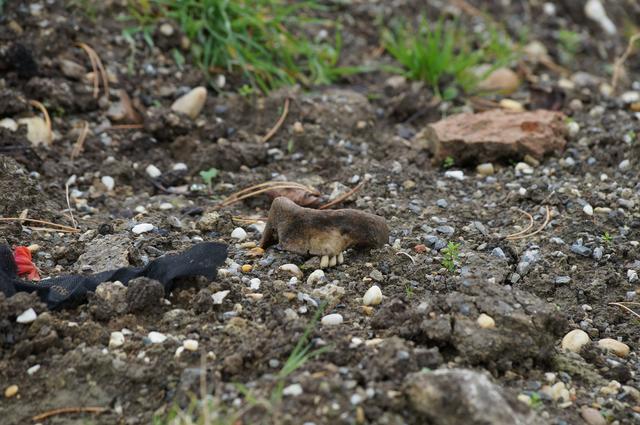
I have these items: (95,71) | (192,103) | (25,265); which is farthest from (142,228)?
(95,71)

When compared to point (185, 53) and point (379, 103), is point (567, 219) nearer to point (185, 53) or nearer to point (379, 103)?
point (379, 103)

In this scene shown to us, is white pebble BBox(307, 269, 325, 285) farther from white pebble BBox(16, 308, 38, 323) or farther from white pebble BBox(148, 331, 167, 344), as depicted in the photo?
white pebble BBox(16, 308, 38, 323)

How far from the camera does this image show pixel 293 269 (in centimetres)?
280

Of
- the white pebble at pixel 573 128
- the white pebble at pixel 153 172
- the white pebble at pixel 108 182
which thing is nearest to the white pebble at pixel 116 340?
the white pebble at pixel 108 182

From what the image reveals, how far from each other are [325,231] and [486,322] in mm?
693

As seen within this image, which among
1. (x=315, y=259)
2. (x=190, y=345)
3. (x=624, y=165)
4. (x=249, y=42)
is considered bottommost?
(x=624, y=165)

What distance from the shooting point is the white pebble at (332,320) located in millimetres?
2492

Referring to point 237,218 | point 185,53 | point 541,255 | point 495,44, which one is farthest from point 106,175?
point 495,44

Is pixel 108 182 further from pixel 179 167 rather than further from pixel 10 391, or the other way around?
pixel 10 391

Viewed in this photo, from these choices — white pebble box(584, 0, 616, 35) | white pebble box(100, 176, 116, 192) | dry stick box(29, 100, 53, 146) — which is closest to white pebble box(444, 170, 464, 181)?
white pebble box(100, 176, 116, 192)

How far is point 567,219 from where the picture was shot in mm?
3223

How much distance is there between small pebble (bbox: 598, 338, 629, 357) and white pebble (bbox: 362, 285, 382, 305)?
705 mm

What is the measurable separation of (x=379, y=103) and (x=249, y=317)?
2093mm

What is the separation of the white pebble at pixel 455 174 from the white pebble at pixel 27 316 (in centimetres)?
194
